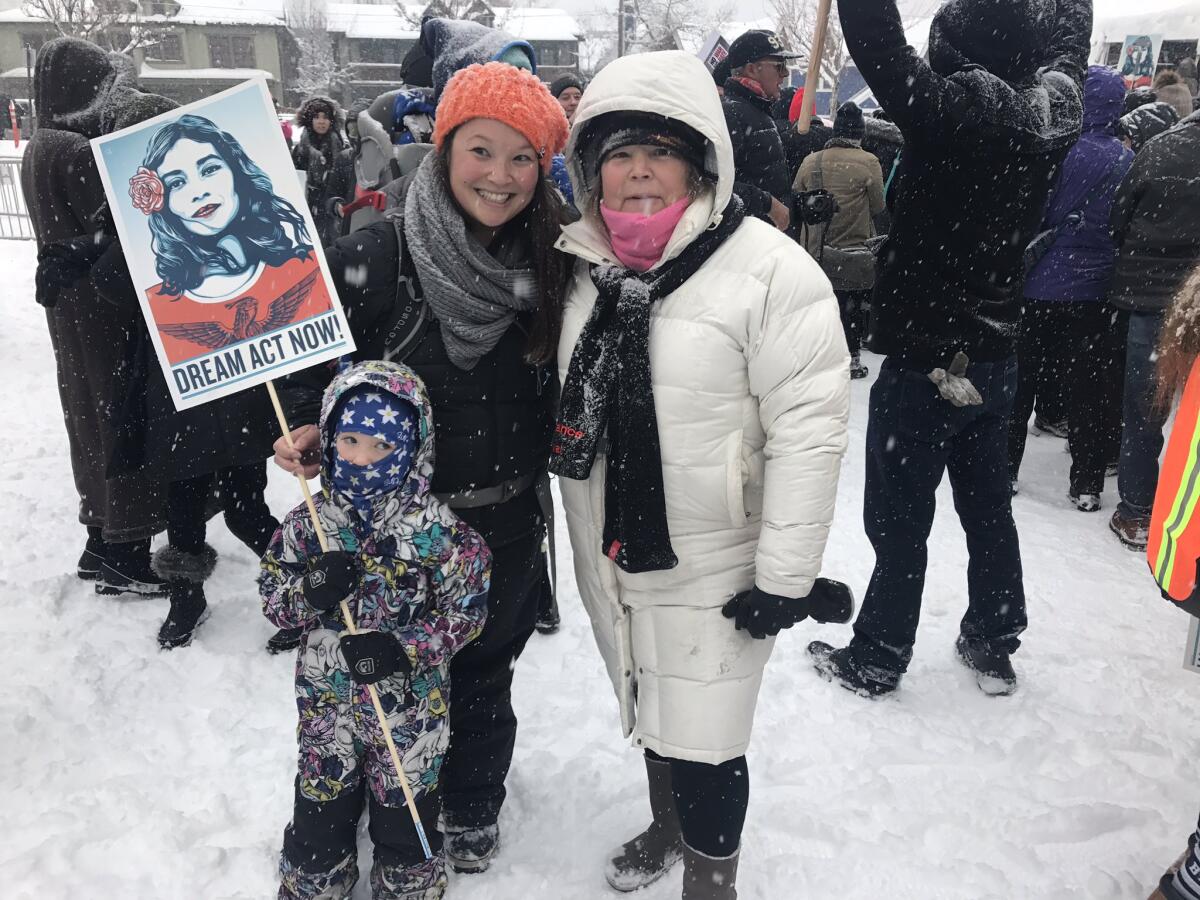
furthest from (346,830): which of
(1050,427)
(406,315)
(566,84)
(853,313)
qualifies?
(853,313)

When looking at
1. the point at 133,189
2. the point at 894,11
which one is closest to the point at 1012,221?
the point at 894,11

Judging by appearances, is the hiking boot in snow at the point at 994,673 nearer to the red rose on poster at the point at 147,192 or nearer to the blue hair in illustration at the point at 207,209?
the blue hair in illustration at the point at 207,209

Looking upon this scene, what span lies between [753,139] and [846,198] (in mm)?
2352

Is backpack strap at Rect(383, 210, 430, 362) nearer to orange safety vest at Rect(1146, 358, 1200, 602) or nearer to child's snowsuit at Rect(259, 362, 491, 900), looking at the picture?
child's snowsuit at Rect(259, 362, 491, 900)

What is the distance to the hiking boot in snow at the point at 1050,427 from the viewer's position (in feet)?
20.9

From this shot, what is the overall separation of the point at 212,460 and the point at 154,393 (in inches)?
13.1

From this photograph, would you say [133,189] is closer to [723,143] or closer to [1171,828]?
[723,143]

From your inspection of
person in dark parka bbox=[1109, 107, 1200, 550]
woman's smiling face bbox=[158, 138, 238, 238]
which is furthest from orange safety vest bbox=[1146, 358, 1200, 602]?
person in dark parka bbox=[1109, 107, 1200, 550]

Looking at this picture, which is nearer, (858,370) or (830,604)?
(830,604)

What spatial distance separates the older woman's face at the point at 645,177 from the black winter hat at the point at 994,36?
1389 millimetres

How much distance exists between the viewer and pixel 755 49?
16.1 feet

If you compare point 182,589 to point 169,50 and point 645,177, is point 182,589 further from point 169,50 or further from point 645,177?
point 169,50

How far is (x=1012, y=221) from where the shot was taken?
2.71 meters

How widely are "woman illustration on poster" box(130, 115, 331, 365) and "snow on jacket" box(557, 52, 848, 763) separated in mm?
666
